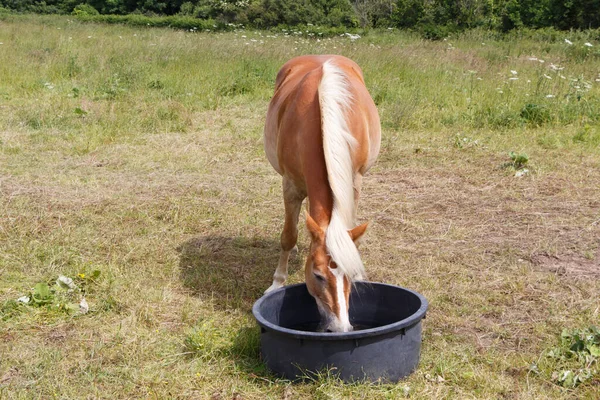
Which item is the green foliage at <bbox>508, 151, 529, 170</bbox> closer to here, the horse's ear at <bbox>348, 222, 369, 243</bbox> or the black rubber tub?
the black rubber tub

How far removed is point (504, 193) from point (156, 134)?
429 centimetres

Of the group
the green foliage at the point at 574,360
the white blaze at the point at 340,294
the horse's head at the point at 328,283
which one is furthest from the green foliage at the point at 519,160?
the white blaze at the point at 340,294

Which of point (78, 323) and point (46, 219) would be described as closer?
point (78, 323)

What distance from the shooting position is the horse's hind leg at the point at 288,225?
3.95 meters

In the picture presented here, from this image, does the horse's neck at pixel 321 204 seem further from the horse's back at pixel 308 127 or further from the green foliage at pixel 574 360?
the green foliage at pixel 574 360

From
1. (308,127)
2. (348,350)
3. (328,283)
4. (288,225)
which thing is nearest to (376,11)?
(288,225)

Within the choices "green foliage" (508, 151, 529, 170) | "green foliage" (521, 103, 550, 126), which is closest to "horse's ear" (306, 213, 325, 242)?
"green foliage" (508, 151, 529, 170)

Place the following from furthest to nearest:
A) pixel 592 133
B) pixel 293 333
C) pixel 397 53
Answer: pixel 397 53 < pixel 592 133 < pixel 293 333

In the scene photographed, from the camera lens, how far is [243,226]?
5320 mm

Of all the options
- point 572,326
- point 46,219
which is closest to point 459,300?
point 572,326

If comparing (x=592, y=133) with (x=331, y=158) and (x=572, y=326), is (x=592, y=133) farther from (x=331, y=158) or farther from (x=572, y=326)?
(x=331, y=158)

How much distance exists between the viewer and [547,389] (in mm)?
2965

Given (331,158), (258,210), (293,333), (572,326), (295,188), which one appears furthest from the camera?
(258,210)

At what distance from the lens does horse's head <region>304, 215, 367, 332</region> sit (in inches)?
115
